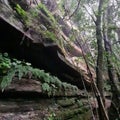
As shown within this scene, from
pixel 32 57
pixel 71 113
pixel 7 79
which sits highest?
pixel 32 57

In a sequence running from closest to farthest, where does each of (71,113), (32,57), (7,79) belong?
(7,79) → (32,57) → (71,113)

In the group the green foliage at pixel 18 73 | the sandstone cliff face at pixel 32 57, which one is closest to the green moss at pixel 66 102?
the sandstone cliff face at pixel 32 57

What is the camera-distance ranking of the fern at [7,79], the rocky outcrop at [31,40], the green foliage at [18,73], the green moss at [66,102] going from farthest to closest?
the green moss at [66,102] < the rocky outcrop at [31,40] < the green foliage at [18,73] < the fern at [7,79]

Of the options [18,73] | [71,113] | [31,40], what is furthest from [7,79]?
[71,113]

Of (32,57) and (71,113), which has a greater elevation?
(32,57)

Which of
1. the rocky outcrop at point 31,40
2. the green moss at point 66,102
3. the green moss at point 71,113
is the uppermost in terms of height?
the rocky outcrop at point 31,40

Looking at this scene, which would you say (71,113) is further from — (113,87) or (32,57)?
(113,87)

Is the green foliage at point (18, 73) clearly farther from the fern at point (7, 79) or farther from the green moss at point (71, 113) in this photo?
the green moss at point (71, 113)

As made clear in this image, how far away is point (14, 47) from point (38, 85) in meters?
1.22

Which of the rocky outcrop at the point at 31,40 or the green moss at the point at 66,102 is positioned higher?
the rocky outcrop at the point at 31,40

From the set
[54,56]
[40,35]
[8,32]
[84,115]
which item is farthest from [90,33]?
[8,32]

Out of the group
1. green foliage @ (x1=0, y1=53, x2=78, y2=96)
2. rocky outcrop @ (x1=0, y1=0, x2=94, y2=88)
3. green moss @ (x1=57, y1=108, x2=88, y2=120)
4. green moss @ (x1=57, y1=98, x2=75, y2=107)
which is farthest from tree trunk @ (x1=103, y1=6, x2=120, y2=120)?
green foliage @ (x1=0, y1=53, x2=78, y2=96)

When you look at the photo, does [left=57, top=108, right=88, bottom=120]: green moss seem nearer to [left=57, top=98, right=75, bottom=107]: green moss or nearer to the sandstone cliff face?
the sandstone cliff face

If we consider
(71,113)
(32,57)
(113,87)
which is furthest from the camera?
(113,87)
